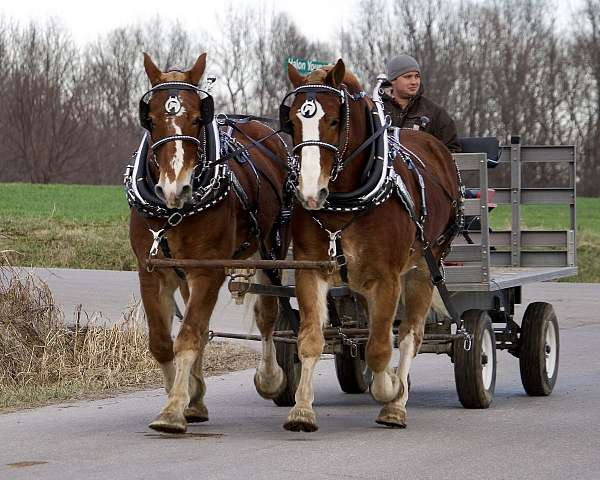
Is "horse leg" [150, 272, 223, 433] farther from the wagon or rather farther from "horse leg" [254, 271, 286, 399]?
"horse leg" [254, 271, 286, 399]

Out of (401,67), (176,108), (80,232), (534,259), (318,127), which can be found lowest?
(534,259)

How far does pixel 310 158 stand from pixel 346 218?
57 centimetres

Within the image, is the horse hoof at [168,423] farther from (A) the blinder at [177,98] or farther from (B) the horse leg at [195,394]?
(A) the blinder at [177,98]

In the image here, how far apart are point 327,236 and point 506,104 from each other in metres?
55.7

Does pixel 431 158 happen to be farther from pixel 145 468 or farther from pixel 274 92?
pixel 274 92

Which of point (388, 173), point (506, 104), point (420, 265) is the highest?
point (506, 104)

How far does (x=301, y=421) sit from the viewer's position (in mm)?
7316

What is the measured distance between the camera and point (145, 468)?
6238 mm

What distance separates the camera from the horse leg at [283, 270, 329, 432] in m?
7.33

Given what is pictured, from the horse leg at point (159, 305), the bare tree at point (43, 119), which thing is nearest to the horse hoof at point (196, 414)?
the horse leg at point (159, 305)

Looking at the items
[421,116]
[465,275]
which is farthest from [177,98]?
[421,116]

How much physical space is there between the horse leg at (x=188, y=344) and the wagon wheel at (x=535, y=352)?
302 cm

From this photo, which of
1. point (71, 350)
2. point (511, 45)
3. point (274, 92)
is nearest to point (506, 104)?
point (511, 45)

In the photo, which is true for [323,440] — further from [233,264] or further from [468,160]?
[468,160]
